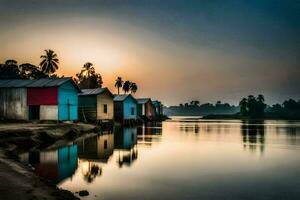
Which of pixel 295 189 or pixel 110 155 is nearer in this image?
pixel 295 189

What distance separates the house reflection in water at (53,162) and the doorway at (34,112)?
17.2m

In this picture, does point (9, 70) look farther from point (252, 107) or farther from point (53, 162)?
point (252, 107)

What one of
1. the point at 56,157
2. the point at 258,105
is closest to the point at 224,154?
the point at 56,157

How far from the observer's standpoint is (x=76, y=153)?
22.9 metres

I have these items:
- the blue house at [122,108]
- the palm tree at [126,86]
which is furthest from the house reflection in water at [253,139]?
the palm tree at [126,86]

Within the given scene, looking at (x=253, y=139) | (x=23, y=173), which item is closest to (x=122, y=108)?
(x=253, y=139)

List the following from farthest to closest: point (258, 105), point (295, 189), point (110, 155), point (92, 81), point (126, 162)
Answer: point (258, 105), point (92, 81), point (110, 155), point (126, 162), point (295, 189)

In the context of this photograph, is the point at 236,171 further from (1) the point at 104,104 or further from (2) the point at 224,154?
(1) the point at 104,104

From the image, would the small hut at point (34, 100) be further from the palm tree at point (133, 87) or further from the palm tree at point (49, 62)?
the palm tree at point (133, 87)

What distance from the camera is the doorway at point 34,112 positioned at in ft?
129

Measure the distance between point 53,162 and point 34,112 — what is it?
23.6 m

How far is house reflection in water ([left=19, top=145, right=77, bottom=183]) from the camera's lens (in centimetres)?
1543

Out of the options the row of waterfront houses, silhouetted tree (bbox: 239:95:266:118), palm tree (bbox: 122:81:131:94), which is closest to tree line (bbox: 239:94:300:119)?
silhouetted tree (bbox: 239:95:266:118)

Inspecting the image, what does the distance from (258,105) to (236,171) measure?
128 m
